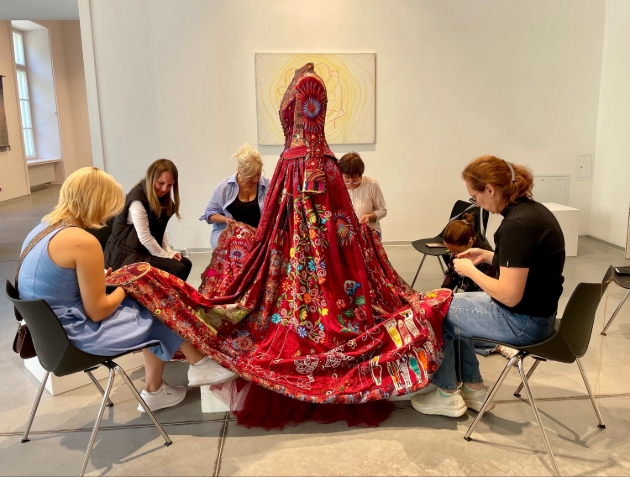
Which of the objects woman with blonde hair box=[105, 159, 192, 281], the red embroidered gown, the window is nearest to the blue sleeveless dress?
the red embroidered gown

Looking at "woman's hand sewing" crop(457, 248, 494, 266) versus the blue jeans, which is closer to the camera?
the blue jeans

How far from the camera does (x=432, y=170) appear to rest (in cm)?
610

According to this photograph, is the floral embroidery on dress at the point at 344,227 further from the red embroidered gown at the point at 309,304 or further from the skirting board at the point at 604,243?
the skirting board at the point at 604,243

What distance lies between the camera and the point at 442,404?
2.54 meters

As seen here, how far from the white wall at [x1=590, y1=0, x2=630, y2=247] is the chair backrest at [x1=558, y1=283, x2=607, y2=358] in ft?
13.9

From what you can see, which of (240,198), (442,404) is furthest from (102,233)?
(442,404)

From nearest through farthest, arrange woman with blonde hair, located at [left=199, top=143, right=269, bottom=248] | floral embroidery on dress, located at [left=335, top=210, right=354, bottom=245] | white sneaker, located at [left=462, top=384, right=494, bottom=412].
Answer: white sneaker, located at [left=462, top=384, right=494, bottom=412] → floral embroidery on dress, located at [left=335, top=210, right=354, bottom=245] → woman with blonde hair, located at [left=199, top=143, right=269, bottom=248]

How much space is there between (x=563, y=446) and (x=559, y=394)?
0.51 m

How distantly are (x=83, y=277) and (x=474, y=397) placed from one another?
1892 mm

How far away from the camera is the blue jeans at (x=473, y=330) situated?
7.48 feet

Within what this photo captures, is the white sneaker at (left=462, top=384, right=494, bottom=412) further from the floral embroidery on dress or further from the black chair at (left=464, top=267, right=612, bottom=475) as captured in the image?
the floral embroidery on dress

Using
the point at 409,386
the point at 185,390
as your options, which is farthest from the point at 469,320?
the point at 185,390

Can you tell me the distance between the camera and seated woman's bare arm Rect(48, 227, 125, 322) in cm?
209

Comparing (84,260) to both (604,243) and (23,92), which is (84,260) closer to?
(604,243)
